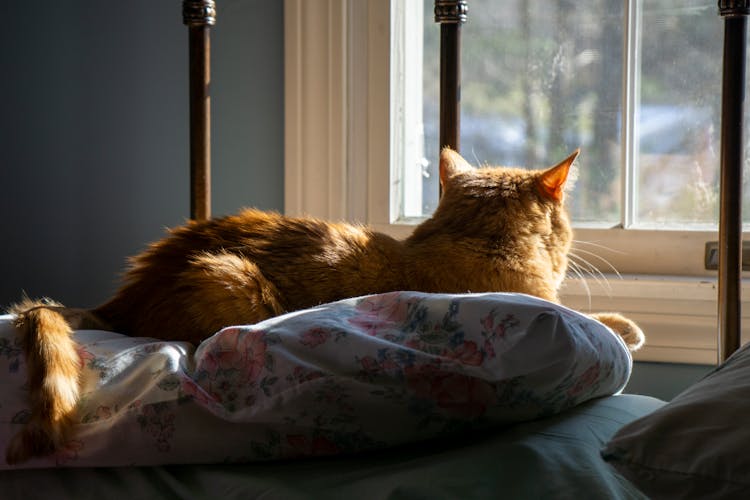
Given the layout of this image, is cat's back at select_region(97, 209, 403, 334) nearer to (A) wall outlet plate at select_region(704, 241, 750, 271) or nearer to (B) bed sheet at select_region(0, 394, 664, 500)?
(B) bed sheet at select_region(0, 394, 664, 500)

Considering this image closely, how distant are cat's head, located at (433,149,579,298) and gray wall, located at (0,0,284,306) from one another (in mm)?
485

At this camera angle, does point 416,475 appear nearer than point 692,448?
No

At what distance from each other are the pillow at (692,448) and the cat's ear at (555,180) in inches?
28.6

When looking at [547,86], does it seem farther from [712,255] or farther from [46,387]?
[46,387]

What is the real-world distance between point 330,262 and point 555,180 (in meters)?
0.38

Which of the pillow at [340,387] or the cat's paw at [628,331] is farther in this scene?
the cat's paw at [628,331]

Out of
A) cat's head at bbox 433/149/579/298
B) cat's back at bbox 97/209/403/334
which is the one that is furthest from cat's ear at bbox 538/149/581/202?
cat's back at bbox 97/209/403/334

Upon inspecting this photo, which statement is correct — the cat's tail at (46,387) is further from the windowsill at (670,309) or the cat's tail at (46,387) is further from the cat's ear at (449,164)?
the windowsill at (670,309)

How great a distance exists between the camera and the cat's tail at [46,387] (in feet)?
2.34

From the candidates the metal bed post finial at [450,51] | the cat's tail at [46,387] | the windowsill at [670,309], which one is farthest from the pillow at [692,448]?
the windowsill at [670,309]

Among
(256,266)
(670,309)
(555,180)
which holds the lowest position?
(670,309)

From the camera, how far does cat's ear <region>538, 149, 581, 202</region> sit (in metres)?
1.25

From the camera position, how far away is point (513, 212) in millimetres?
1268

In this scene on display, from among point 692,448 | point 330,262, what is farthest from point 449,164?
point 692,448
